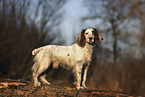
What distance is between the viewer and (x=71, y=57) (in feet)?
15.1

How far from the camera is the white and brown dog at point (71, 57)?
4.51 metres

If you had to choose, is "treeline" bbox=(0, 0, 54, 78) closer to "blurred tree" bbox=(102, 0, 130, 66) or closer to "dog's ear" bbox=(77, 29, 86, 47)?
"dog's ear" bbox=(77, 29, 86, 47)

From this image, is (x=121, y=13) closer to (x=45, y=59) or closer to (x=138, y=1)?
(x=138, y=1)

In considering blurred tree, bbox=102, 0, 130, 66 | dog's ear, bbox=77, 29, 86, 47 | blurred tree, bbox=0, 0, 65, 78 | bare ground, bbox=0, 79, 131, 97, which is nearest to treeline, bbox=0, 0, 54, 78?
blurred tree, bbox=0, 0, 65, 78

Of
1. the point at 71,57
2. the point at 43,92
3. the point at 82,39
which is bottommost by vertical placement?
the point at 43,92

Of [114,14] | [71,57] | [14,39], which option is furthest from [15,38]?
[114,14]

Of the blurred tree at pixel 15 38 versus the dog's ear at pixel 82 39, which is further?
the blurred tree at pixel 15 38

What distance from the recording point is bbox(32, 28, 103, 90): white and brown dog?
4508mm

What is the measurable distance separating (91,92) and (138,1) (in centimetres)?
1579

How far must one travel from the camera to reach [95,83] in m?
10.8

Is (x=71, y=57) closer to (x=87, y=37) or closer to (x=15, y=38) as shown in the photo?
(x=87, y=37)

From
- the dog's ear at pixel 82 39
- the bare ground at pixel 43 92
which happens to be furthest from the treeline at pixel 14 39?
the dog's ear at pixel 82 39

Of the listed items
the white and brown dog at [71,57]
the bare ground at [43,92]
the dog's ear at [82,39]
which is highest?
the dog's ear at [82,39]

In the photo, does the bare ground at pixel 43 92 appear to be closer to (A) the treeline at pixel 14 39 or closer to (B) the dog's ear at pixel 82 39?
(B) the dog's ear at pixel 82 39
